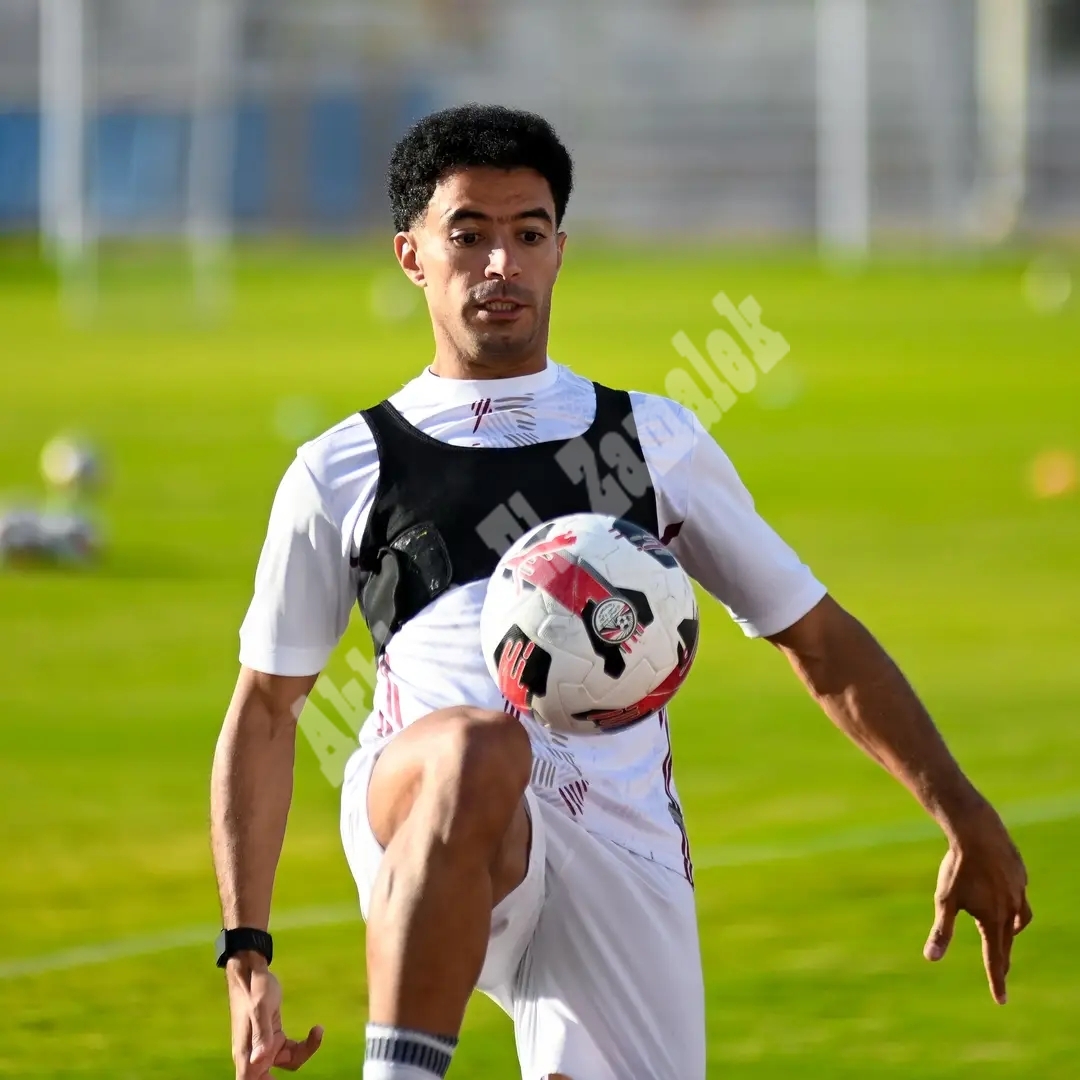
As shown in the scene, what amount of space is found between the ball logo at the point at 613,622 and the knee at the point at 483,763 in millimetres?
355

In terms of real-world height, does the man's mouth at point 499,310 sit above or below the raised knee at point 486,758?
above

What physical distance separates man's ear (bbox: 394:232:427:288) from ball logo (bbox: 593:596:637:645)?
0.79 metres

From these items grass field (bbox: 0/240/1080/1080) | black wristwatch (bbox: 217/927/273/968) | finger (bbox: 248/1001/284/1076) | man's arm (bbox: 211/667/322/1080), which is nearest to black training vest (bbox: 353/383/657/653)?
man's arm (bbox: 211/667/322/1080)

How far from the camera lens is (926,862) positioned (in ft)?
23.3

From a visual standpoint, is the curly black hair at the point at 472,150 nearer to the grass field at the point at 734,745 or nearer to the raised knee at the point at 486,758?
the raised knee at the point at 486,758

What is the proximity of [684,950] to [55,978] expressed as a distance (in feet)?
7.83

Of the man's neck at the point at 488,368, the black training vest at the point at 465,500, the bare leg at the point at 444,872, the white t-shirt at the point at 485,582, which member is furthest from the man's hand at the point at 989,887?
the man's neck at the point at 488,368

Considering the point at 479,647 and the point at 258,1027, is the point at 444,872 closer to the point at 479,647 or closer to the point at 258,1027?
the point at 258,1027

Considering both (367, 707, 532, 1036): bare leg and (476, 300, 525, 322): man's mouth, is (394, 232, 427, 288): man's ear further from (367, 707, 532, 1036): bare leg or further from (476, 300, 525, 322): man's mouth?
(367, 707, 532, 1036): bare leg

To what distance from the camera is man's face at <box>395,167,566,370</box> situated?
4.30m

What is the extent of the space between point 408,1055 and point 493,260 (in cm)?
144

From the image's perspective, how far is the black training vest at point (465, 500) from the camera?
4.23m

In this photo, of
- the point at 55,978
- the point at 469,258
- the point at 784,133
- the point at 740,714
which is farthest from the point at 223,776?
the point at 784,133

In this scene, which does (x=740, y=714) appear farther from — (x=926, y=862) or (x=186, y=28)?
(x=186, y=28)
